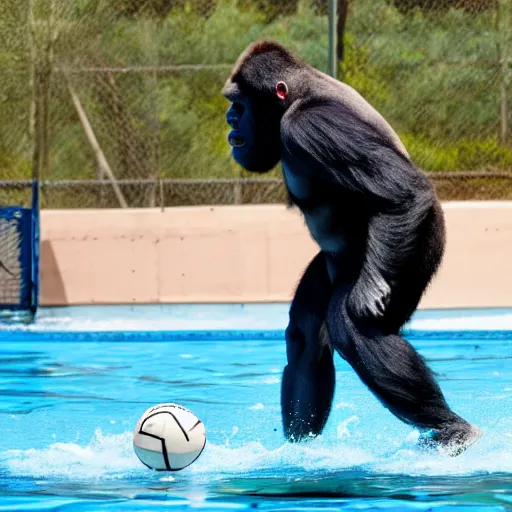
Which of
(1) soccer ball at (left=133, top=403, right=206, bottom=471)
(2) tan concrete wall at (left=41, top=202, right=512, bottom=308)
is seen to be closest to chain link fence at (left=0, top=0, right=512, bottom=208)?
(2) tan concrete wall at (left=41, top=202, right=512, bottom=308)

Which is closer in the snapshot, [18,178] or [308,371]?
[308,371]

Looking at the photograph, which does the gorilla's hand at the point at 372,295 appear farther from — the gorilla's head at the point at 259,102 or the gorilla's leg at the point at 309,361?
the gorilla's head at the point at 259,102

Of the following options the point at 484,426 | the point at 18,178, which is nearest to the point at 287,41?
the point at 18,178

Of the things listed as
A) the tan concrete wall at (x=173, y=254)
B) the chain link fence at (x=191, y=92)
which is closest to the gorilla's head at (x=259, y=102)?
the tan concrete wall at (x=173, y=254)

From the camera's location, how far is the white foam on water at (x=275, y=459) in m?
4.59

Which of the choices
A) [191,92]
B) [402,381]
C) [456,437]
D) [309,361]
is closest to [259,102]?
[309,361]

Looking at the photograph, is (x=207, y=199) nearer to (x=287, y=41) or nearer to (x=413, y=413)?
(x=287, y=41)

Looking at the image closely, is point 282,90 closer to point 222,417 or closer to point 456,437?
point 456,437

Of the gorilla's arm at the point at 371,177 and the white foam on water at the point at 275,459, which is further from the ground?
the gorilla's arm at the point at 371,177

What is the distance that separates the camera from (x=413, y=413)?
4516 mm

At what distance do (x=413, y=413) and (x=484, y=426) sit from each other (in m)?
1.23

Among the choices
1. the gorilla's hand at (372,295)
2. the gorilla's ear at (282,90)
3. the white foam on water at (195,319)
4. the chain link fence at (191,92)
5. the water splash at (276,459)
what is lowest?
the water splash at (276,459)

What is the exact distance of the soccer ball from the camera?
4.41 m

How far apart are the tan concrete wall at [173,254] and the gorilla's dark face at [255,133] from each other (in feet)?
19.2
